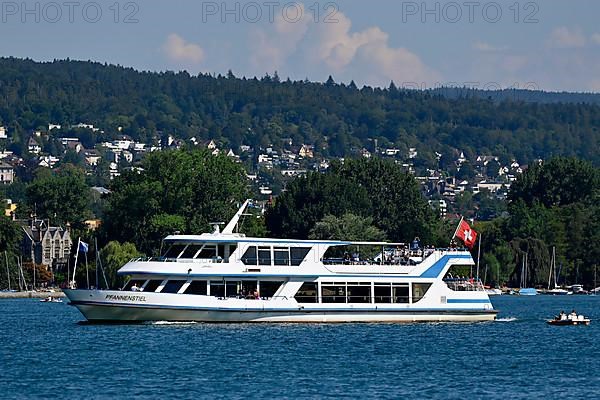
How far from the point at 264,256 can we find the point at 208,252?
9.25 feet

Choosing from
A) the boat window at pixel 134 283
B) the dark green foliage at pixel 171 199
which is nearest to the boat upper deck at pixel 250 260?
the boat window at pixel 134 283

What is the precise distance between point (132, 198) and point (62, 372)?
86.5m

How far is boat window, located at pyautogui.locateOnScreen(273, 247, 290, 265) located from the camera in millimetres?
82006

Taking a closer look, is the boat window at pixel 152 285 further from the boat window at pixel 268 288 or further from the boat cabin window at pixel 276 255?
the boat window at pixel 268 288

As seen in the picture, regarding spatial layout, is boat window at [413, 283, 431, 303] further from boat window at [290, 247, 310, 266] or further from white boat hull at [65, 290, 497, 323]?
boat window at [290, 247, 310, 266]

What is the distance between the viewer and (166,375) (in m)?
60.3

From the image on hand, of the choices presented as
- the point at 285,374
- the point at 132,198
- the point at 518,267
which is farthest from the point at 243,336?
the point at 518,267

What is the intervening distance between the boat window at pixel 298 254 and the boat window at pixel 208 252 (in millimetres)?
3990

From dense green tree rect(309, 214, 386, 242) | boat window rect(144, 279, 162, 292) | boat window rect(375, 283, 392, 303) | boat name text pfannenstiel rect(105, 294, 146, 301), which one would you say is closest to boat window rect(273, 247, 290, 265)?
boat window rect(375, 283, 392, 303)

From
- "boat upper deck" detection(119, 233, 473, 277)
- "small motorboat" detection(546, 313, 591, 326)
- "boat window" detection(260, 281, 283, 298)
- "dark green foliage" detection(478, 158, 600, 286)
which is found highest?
"dark green foliage" detection(478, 158, 600, 286)

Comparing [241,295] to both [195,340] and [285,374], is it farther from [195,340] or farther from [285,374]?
[285,374]

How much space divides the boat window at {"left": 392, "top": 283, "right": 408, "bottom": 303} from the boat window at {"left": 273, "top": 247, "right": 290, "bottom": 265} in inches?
227

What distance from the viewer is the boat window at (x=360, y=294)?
83.1m

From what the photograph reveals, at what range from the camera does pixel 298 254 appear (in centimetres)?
8250
